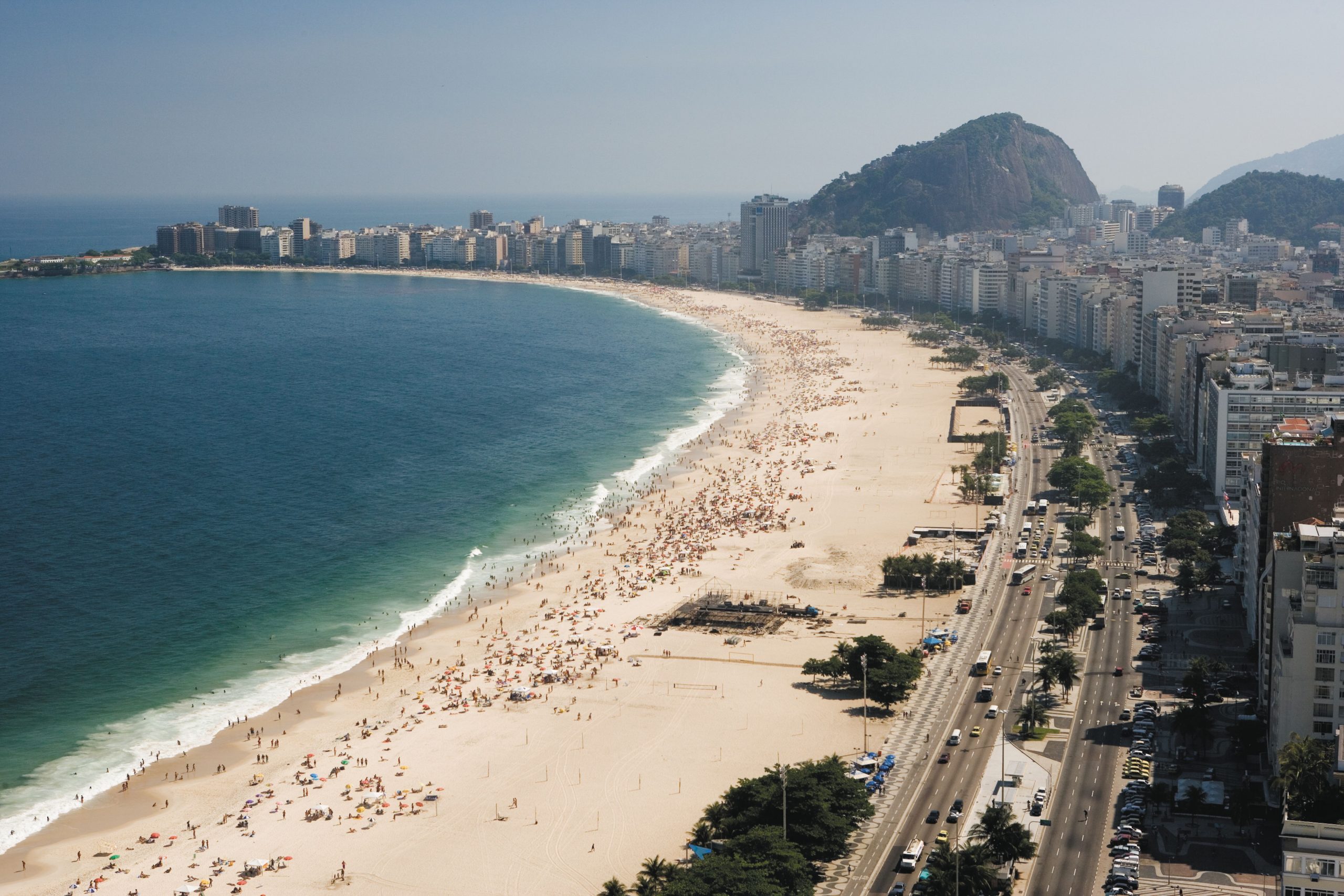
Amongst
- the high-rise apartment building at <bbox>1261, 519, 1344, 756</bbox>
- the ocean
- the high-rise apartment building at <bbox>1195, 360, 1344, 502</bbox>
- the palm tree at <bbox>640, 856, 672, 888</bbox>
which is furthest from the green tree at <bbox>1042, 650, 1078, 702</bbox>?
the high-rise apartment building at <bbox>1195, 360, 1344, 502</bbox>

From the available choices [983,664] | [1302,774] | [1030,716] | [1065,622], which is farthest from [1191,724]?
[1065,622]

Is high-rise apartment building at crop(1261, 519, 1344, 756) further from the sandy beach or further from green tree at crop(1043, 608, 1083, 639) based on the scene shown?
the sandy beach

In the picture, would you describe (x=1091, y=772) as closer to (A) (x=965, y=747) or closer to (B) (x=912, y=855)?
(A) (x=965, y=747)

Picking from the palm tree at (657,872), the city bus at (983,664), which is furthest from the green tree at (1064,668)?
the palm tree at (657,872)

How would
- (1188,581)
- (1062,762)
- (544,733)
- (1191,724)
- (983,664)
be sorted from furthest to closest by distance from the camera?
(1188,581)
(983,664)
(544,733)
(1191,724)
(1062,762)

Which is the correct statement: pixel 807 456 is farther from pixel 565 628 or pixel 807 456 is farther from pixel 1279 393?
pixel 565 628

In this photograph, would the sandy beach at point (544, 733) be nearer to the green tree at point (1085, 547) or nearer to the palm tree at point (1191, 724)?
the green tree at point (1085, 547)
